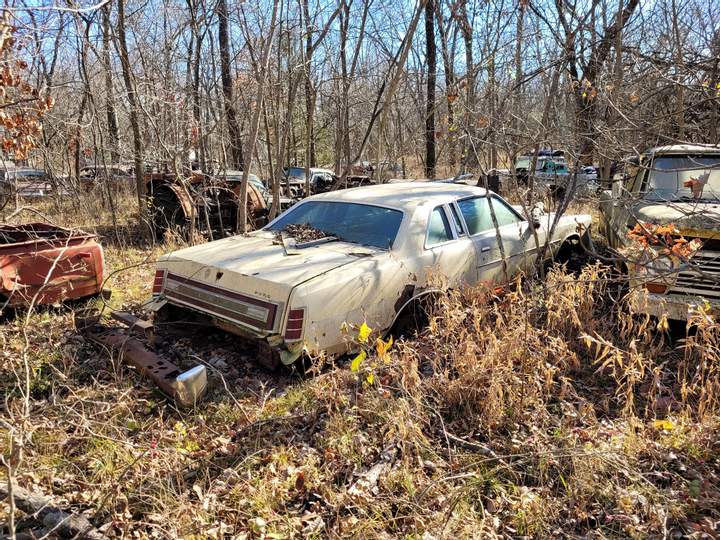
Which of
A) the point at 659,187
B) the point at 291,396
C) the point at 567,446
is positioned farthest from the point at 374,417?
the point at 659,187

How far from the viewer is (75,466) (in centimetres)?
283

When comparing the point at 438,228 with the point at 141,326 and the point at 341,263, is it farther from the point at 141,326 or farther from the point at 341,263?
the point at 141,326

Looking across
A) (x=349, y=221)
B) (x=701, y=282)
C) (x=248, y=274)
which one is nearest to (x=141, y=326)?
(x=248, y=274)

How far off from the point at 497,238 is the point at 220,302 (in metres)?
2.88

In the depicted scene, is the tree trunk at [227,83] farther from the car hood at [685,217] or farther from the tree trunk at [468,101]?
the car hood at [685,217]

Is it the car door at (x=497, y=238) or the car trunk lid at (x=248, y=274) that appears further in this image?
the car door at (x=497, y=238)

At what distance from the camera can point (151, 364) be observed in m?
3.62

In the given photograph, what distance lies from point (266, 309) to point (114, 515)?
4.97 ft

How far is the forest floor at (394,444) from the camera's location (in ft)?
7.97

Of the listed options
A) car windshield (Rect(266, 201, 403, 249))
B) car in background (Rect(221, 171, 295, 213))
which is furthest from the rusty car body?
car windshield (Rect(266, 201, 403, 249))

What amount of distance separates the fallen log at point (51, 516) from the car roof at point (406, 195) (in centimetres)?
328

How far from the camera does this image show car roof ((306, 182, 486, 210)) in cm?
456

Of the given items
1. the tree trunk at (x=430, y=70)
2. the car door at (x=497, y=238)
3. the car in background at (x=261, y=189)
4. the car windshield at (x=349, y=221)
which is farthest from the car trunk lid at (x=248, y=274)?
the tree trunk at (x=430, y=70)

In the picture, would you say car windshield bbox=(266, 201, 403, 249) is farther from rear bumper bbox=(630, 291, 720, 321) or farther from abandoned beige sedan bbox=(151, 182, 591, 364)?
rear bumper bbox=(630, 291, 720, 321)
